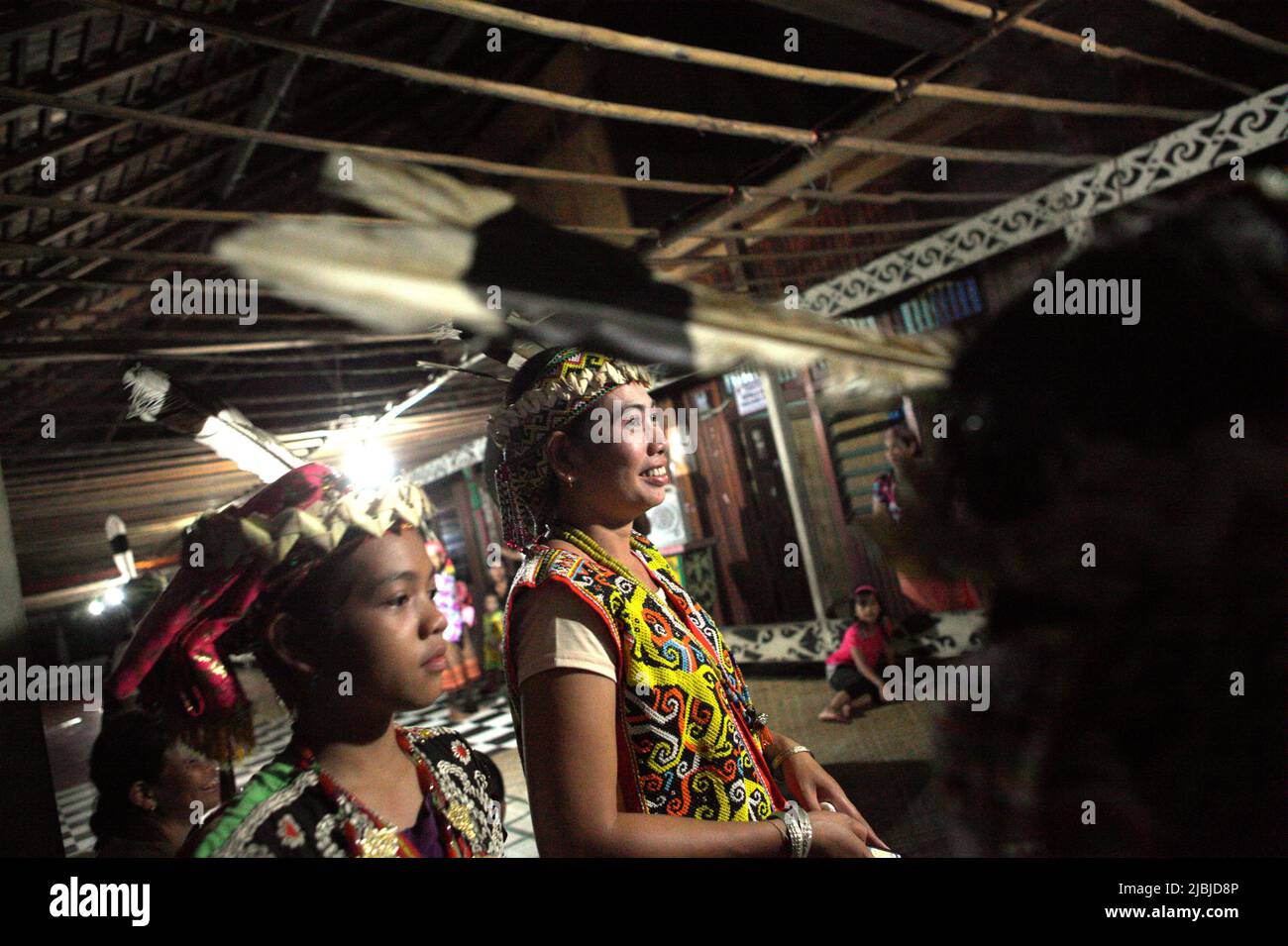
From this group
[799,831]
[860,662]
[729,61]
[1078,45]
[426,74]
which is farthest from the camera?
[860,662]

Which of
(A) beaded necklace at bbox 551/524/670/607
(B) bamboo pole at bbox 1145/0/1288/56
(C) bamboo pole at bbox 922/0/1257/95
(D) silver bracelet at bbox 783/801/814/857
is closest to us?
(D) silver bracelet at bbox 783/801/814/857

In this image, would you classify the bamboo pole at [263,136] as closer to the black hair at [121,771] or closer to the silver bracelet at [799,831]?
the black hair at [121,771]

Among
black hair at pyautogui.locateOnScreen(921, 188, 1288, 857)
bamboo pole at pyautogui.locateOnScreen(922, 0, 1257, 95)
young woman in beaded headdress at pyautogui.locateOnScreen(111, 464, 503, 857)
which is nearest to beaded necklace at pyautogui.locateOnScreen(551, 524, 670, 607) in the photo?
young woman in beaded headdress at pyautogui.locateOnScreen(111, 464, 503, 857)

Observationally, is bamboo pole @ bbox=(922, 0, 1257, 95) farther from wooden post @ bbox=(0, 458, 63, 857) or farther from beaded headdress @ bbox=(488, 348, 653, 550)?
wooden post @ bbox=(0, 458, 63, 857)

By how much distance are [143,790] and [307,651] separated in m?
1.02

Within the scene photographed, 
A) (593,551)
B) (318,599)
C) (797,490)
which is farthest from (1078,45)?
(318,599)

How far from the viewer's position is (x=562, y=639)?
119 cm

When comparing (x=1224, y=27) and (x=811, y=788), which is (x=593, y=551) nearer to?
(x=811, y=788)

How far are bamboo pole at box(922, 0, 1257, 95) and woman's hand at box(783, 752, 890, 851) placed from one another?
237 centimetres

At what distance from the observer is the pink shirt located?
4.75 meters

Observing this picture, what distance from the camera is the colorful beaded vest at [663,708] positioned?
1.24 m

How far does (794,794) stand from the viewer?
1.50 m

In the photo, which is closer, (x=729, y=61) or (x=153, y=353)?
(x=153, y=353)

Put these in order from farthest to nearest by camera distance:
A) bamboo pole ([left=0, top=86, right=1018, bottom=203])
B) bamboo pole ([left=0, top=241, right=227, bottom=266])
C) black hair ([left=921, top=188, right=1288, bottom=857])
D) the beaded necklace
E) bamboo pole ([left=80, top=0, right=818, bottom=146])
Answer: bamboo pole ([left=0, top=241, right=227, bottom=266]) → bamboo pole ([left=0, top=86, right=1018, bottom=203]) → bamboo pole ([left=80, top=0, right=818, bottom=146]) → the beaded necklace → black hair ([left=921, top=188, right=1288, bottom=857])
